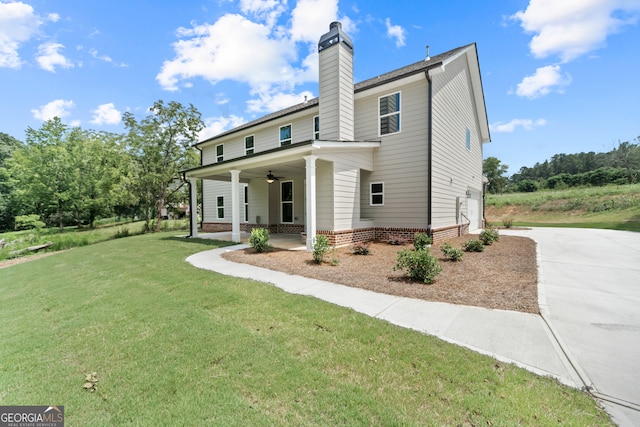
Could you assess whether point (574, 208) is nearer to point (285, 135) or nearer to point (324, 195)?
point (285, 135)

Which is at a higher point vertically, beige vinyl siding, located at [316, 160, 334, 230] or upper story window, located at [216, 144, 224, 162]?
upper story window, located at [216, 144, 224, 162]

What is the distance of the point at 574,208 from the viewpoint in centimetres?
2566

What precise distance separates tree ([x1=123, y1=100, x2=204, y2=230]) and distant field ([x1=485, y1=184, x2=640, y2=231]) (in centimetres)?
2603

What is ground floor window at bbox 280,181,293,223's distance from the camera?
13227 mm

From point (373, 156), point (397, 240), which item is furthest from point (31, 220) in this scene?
point (397, 240)

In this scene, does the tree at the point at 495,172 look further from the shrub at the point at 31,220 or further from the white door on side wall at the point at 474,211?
the shrub at the point at 31,220

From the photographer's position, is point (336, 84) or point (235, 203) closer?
point (336, 84)

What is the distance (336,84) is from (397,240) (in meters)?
6.25

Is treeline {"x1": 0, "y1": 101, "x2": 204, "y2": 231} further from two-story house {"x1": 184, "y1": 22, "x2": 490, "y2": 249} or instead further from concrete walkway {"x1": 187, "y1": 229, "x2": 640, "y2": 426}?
Answer: concrete walkway {"x1": 187, "y1": 229, "x2": 640, "y2": 426}

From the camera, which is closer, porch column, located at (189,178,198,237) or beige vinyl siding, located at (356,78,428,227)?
beige vinyl siding, located at (356,78,428,227)

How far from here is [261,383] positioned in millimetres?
2236

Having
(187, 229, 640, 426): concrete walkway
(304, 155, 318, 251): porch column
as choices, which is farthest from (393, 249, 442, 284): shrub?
(304, 155, 318, 251): porch column

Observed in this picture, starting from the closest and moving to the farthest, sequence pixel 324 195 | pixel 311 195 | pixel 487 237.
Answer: pixel 311 195
pixel 324 195
pixel 487 237

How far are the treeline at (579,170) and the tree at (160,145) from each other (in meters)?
51.1
